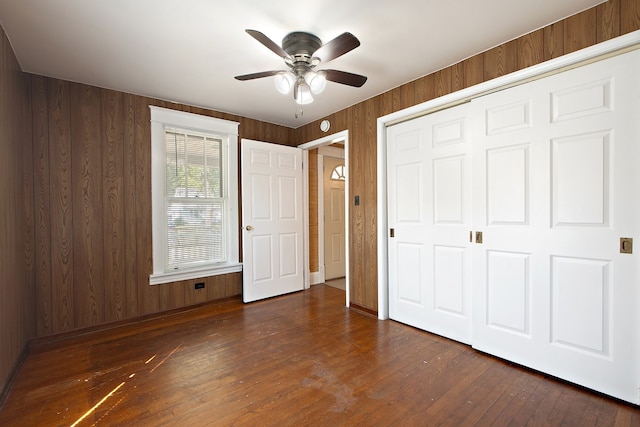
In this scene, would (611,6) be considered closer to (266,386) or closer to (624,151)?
(624,151)

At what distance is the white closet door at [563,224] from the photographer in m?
1.81

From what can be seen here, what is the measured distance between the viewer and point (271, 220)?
4.14 meters

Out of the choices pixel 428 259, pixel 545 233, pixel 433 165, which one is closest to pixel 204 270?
pixel 428 259

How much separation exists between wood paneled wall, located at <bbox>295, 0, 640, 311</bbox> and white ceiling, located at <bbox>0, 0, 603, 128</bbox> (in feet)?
0.29

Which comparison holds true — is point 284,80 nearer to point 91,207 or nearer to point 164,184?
point 164,184

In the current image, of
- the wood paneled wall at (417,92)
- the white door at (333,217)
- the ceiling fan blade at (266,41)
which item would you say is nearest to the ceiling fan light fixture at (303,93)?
the ceiling fan blade at (266,41)

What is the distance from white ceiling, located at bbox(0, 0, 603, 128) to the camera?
6.20 ft

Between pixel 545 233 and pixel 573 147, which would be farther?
pixel 545 233

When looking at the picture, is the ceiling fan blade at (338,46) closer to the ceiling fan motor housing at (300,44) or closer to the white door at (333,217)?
the ceiling fan motor housing at (300,44)

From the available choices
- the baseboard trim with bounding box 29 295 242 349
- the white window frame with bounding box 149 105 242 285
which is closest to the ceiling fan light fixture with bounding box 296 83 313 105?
the white window frame with bounding box 149 105 242 285

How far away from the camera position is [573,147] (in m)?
2.00

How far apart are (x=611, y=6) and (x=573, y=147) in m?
0.89

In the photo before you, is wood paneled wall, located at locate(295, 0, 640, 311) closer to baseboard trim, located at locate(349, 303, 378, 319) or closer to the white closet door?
baseboard trim, located at locate(349, 303, 378, 319)

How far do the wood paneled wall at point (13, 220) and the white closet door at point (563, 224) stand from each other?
362cm
